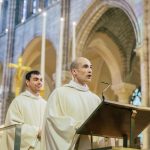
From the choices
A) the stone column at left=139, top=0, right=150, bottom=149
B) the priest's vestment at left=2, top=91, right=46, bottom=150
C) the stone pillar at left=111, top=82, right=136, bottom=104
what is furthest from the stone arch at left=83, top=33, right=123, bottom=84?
the priest's vestment at left=2, top=91, right=46, bottom=150

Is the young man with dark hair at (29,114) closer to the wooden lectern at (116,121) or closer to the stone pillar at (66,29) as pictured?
the wooden lectern at (116,121)

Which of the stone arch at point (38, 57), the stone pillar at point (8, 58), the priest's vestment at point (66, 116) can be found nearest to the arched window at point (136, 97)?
the stone arch at point (38, 57)

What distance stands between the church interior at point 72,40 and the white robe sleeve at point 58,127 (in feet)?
26.2

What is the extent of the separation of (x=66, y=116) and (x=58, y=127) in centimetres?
12

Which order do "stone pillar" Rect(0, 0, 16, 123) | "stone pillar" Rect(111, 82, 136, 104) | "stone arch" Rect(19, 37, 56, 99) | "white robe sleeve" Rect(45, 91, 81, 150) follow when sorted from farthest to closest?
1. "stone arch" Rect(19, 37, 56, 99)
2. "stone pillar" Rect(0, 0, 16, 123)
3. "stone pillar" Rect(111, 82, 136, 104)
4. "white robe sleeve" Rect(45, 91, 81, 150)

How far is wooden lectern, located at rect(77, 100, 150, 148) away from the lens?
3093mm

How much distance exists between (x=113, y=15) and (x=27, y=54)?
13.3 feet

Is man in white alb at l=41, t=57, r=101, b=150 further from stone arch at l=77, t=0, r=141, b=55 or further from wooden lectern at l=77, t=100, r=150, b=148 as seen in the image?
stone arch at l=77, t=0, r=141, b=55

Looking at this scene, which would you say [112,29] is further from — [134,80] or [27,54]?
[27,54]

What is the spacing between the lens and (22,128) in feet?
14.7

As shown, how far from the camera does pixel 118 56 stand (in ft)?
54.7

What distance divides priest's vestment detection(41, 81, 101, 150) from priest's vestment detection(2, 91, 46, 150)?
0.82 m

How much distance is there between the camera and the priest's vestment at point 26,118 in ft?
14.7

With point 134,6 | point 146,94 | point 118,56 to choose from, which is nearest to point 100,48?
point 118,56
